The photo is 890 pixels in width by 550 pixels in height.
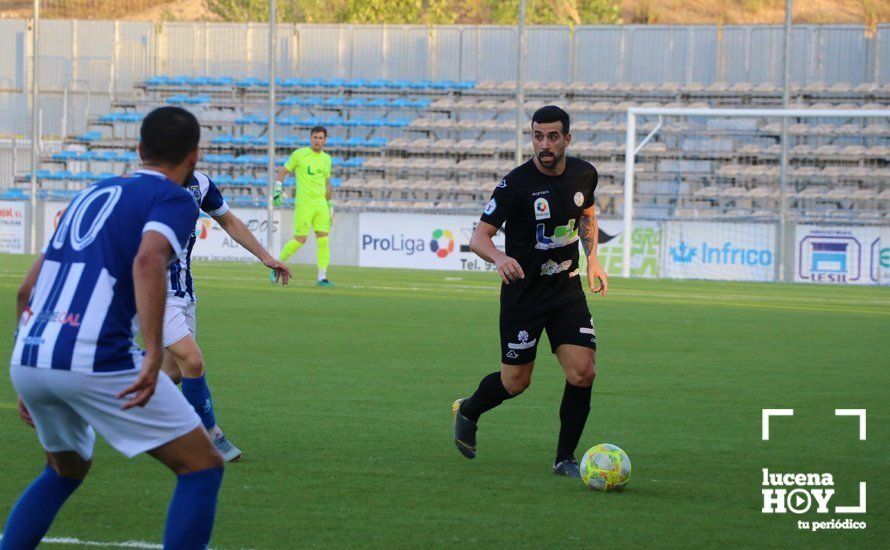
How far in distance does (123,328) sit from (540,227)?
3.34 meters

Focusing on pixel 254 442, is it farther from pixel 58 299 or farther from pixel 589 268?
pixel 58 299

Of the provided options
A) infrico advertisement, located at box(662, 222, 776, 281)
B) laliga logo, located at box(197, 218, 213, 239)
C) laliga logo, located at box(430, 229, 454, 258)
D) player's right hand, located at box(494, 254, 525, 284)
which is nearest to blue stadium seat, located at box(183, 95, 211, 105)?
laliga logo, located at box(197, 218, 213, 239)

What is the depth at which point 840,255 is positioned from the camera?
26062mm

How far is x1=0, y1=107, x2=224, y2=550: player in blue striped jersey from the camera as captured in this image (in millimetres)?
4246

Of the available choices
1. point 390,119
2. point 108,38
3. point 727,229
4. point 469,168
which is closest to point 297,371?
point 727,229

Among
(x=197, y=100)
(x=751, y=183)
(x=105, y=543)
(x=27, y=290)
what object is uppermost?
(x=197, y=100)

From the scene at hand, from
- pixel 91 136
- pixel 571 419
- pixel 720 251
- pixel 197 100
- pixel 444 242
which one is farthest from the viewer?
pixel 197 100

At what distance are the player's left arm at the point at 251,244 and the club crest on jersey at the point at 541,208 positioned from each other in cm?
136

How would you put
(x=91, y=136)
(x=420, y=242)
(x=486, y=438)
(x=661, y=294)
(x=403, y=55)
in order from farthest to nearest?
(x=403, y=55) → (x=91, y=136) → (x=420, y=242) → (x=661, y=294) → (x=486, y=438)

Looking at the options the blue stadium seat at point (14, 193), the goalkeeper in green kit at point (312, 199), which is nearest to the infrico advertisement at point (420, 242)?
the goalkeeper in green kit at point (312, 199)

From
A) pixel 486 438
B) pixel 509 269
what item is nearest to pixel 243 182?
pixel 486 438

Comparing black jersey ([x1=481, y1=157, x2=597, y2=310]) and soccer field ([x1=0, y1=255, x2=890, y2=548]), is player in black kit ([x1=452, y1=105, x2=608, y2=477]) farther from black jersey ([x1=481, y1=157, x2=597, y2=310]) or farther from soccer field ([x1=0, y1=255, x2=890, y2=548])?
soccer field ([x1=0, y1=255, x2=890, y2=548])

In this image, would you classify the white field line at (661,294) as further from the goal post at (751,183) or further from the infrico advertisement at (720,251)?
the infrico advertisement at (720,251)

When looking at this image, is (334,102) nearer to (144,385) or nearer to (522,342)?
(522,342)
